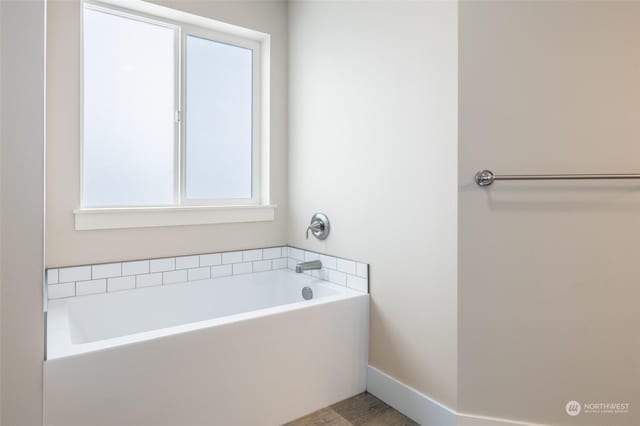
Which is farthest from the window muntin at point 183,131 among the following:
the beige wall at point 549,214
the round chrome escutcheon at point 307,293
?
the beige wall at point 549,214

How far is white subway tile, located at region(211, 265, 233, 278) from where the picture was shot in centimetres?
250

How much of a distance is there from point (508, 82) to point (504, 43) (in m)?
0.16

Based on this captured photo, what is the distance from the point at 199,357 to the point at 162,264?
0.87 m

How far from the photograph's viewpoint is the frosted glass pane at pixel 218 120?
2.50 meters

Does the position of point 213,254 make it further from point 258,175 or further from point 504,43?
point 504,43

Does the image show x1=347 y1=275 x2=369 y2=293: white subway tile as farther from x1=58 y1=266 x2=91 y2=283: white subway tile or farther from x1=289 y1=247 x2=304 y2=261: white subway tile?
x1=58 y1=266 x2=91 y2=283: white subway tile

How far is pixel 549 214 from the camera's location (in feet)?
5.25

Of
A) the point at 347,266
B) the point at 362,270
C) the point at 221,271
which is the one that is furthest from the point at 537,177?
the point at 221,271

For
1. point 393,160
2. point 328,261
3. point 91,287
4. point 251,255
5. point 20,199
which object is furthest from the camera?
point 251,255

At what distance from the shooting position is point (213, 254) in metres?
2.50

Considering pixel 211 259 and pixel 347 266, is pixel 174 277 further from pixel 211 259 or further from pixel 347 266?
pixel 347 266

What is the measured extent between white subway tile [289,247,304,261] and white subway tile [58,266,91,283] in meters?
1.23

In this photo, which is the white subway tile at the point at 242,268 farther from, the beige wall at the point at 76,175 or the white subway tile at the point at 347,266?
the white subway tile at the point at 347,266

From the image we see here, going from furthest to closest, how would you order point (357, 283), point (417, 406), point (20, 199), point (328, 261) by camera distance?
point (328, 261) < point (357, 283) < point (417, 406) < point (20, 199)
